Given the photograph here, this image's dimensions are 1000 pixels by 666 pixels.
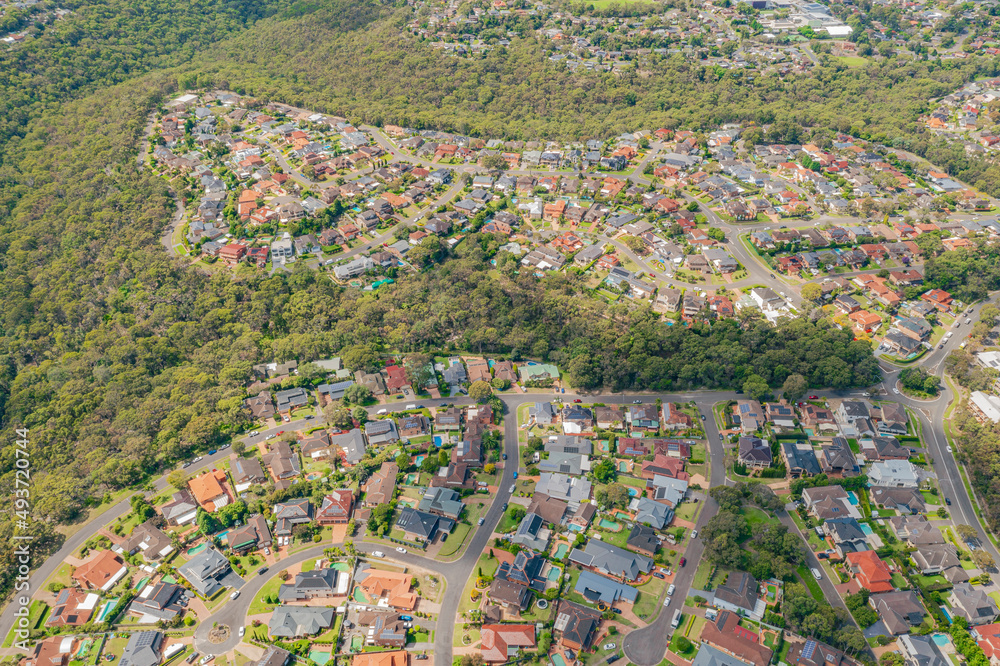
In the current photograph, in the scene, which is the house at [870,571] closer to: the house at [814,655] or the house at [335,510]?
the house at [814,655]

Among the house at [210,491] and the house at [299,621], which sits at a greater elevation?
the house at [299,621]

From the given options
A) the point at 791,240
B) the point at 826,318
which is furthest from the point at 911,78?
the point at 826,318

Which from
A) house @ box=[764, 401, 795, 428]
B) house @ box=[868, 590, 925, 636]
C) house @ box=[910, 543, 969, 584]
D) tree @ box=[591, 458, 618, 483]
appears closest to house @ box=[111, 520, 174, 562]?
tree @ box=[591, 458, 618, 483]

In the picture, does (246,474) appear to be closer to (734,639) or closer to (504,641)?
(504,641)

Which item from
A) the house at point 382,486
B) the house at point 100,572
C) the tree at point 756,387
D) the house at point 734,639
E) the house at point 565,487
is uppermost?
the tree at point 756,387

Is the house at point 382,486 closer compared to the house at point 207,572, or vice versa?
the house at point 207,572

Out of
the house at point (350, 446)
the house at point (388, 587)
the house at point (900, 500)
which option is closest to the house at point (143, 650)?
the house at point (388, 587)

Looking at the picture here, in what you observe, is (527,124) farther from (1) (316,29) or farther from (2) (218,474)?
(2) (218,474)
